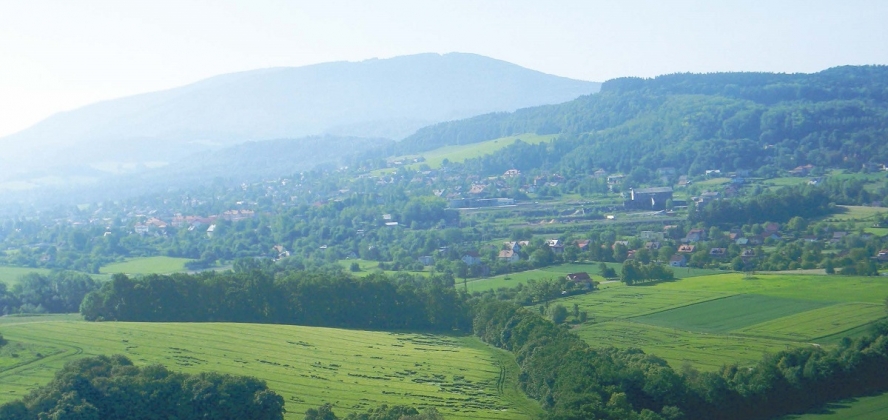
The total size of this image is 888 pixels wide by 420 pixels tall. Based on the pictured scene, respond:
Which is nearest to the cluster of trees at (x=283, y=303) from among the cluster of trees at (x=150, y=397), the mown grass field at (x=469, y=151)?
the cluster of trees at (x=150, y=397)

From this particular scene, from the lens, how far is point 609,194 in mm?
78188

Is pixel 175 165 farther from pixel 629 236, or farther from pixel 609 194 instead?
pixel 629 236

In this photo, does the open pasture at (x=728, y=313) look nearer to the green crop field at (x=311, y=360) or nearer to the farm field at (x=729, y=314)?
the farm field at (x=729, y=314)

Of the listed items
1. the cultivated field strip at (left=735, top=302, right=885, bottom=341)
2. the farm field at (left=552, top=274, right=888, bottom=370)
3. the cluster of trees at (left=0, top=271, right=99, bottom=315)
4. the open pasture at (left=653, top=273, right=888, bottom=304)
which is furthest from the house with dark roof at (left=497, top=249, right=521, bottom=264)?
the cultivated field strip at (left=735, top=302, right=885, bottom=341)

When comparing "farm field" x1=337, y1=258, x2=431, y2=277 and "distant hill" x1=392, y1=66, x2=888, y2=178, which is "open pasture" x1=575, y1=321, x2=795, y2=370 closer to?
"farm field" x1=337, y1=258, x2=431, y2=277

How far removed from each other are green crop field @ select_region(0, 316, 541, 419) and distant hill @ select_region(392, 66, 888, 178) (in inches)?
2140

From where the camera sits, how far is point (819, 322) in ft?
103

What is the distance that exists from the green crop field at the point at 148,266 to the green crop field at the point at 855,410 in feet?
124

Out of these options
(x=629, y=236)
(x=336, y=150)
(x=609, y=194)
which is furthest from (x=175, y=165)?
(x=629, y=236)

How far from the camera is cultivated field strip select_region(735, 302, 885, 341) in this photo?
30219 mm

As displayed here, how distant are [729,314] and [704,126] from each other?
217ft

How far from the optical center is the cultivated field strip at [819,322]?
1190 inches

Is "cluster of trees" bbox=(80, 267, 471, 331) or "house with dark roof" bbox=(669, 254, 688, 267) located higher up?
"cluster of trees" bbox=(80, 267, 471, 331)

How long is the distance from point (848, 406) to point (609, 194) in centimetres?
5452
